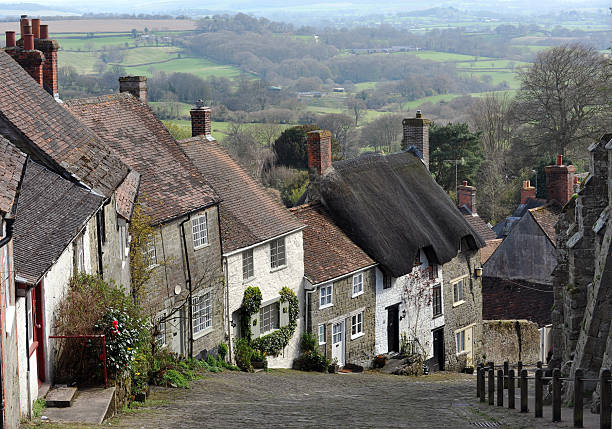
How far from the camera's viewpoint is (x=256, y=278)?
27.8 meters

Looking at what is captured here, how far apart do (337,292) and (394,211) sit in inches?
201

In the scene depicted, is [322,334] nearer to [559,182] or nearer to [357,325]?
[357,325]

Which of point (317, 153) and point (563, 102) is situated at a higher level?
point (563, 102)

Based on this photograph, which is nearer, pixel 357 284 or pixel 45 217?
pixel 45 217

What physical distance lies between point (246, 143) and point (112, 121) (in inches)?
2508

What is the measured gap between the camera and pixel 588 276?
62.2 ft

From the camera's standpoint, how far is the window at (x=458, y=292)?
36.4 metres

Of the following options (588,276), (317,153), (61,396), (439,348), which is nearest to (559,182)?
(439,348)

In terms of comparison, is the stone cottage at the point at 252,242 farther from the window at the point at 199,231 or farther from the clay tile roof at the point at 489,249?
the clay tile roof at the point at 489,249

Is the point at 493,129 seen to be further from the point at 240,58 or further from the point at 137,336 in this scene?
the point at 240,58

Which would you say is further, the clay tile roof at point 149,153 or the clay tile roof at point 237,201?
the clay tile roof at point 237,201

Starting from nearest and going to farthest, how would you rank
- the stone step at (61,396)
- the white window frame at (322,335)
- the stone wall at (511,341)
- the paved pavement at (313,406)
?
the stone step at (61,396) < the paved pavement at (313,406) < the white window frame at (322,335) < the stone wall at (511,341)

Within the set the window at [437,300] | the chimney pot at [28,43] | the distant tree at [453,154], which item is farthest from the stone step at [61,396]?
the distant tree at [453,154]

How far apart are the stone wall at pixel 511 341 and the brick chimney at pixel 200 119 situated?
49.2 feet
